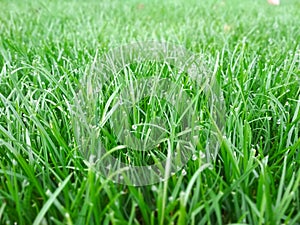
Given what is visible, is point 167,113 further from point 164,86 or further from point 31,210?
point 31,210

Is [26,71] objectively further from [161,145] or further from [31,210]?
[31,210]

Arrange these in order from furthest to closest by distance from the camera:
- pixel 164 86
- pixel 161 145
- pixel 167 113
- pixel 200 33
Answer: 1. pixel 200 33
2. pixel 164 86
3. pixel 167 113
4. pixel 161 145

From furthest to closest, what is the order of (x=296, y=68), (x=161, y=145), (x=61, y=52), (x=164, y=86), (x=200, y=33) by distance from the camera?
(x=200, y=33)
(x=61, y=52)
(x=296, y=68)
(x=164, y=86)
(x=161, y=145)

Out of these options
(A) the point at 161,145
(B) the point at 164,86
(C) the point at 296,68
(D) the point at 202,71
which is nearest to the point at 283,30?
(C) the point at 296,68

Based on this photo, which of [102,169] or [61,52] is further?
[61,52]

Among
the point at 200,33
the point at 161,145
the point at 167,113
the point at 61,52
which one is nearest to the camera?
the point at 161,145

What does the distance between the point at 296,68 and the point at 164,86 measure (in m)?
0.48

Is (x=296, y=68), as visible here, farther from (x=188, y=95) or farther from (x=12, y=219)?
(x=12, y=219)

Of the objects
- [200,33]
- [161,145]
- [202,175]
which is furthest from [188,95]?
[200,33]

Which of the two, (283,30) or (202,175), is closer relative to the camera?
(202,175)

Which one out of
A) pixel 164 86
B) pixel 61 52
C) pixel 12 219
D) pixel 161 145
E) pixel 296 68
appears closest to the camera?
pixel 12 219

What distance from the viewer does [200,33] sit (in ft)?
7.41

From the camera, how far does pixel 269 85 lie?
123cm

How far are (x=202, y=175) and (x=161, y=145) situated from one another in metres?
0.17
